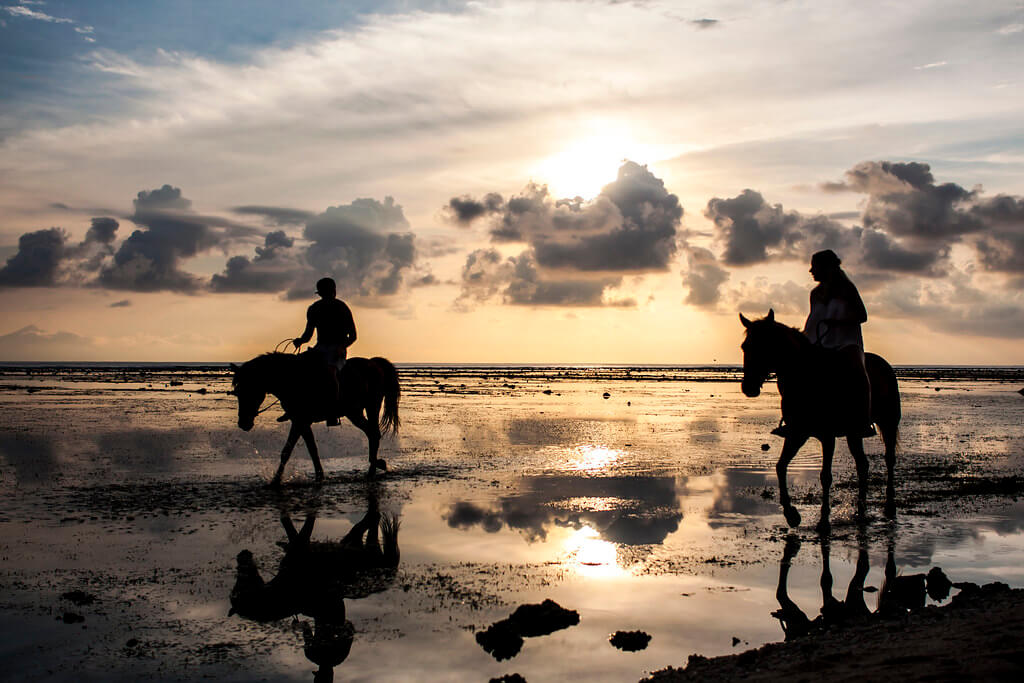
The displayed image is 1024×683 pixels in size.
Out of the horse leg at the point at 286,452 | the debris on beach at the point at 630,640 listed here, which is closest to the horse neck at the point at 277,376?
the horse leg at the point at 286,452

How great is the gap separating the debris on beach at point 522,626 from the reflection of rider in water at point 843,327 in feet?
18.5

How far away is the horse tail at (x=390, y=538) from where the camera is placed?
866 cm

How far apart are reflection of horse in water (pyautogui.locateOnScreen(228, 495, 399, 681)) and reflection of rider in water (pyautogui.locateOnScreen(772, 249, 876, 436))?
19.3 ft

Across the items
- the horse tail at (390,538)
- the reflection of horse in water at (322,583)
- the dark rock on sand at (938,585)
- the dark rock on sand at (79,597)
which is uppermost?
the dark rock on sand at (938,585)

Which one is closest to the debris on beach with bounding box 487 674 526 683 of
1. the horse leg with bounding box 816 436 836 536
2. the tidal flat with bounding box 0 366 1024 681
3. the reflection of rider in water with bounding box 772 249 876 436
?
the tidal flat with bounding box 0 366 1024 681

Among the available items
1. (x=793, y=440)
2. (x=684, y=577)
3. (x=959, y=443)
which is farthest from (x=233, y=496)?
(x=959, y=443)

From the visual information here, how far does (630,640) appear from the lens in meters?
6.05

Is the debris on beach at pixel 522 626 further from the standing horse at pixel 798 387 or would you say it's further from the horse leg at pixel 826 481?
the horse leg at pixel 826 481

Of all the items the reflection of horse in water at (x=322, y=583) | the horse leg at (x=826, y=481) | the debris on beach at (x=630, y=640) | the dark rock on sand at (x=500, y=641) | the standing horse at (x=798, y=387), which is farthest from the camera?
the standing horse at (x=798, y=387)

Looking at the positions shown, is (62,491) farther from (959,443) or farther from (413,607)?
(959,443)

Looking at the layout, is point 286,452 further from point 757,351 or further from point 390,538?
point 757,351

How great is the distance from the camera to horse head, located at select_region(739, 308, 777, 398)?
1031cm

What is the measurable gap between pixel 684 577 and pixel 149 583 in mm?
5237

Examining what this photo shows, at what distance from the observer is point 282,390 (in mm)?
14125
